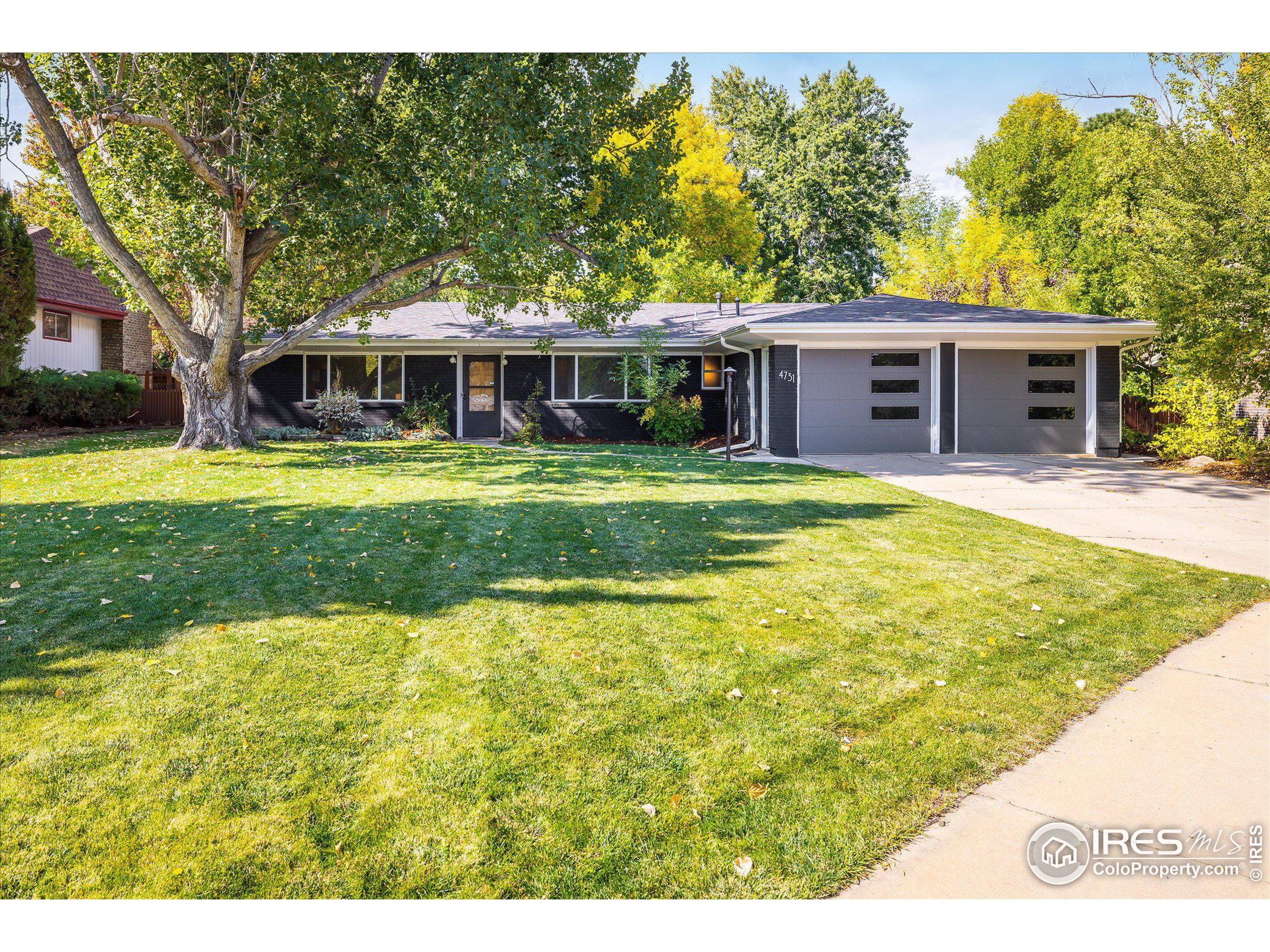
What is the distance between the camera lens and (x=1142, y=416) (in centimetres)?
1650

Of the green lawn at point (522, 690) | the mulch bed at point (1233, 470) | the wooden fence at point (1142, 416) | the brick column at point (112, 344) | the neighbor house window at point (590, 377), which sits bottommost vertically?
the green lawn at point (522, 690)

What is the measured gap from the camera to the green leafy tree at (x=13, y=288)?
14.7m

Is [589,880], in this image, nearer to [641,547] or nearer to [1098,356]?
[641,547]

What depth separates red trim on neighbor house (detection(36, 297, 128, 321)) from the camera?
18.3 m

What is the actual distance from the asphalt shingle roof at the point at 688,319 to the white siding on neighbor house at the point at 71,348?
21.8 feet

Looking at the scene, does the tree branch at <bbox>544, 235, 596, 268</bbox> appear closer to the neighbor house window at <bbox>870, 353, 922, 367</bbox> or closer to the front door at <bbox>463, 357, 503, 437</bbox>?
the front door at <bbox>463, 357, 503, 437</bbox>

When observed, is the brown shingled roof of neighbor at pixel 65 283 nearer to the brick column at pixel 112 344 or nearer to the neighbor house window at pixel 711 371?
the brick column at pixel 112 344

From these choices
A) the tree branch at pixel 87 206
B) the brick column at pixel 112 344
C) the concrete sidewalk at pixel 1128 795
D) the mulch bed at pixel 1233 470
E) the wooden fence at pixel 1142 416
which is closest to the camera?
the concrete sidewalk at pixel 1128 795

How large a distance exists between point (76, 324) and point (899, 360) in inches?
786

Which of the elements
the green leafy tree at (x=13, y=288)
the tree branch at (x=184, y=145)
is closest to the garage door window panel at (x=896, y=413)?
the tree branch at (x=184, y=145)

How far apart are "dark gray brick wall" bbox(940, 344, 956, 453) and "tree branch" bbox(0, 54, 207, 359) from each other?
43.8 feet

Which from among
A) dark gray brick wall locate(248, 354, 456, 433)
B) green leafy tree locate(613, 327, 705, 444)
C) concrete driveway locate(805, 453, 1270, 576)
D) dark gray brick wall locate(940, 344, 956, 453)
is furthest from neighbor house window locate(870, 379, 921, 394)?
dark gray brick wall locate(248, 354, 456, 433)
